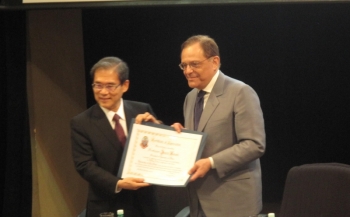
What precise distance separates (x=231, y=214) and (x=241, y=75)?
2420 mm

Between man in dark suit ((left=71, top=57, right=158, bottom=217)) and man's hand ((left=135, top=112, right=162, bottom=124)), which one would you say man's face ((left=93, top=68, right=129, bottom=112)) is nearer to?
man in dark suit ((left=71, top=57, right=158, bottom=217))

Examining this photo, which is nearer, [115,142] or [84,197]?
[115,142]

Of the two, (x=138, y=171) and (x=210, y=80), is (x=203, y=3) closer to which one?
(x=210, y=80)

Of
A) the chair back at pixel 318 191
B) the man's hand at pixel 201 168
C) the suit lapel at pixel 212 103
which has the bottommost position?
the chair back at pixel 318 191

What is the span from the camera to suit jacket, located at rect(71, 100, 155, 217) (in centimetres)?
285

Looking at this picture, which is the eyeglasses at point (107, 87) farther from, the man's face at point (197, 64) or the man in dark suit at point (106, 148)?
the man's face at point (197, 64)

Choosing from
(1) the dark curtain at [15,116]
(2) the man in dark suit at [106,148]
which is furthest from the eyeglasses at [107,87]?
(1) the dark curtain at [15,116]

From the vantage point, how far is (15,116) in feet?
14.3

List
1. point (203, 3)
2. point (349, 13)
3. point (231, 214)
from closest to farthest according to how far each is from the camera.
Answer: point (231, 214)
point (203, 3)
point (349, 13)

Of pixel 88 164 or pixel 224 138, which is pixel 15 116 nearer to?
pixel 88 164

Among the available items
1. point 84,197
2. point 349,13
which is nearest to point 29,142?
point 84,197

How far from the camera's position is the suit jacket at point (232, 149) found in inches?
108

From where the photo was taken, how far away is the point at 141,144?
2875 millimetres

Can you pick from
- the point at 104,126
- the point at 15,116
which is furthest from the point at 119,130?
the point at 15,116
